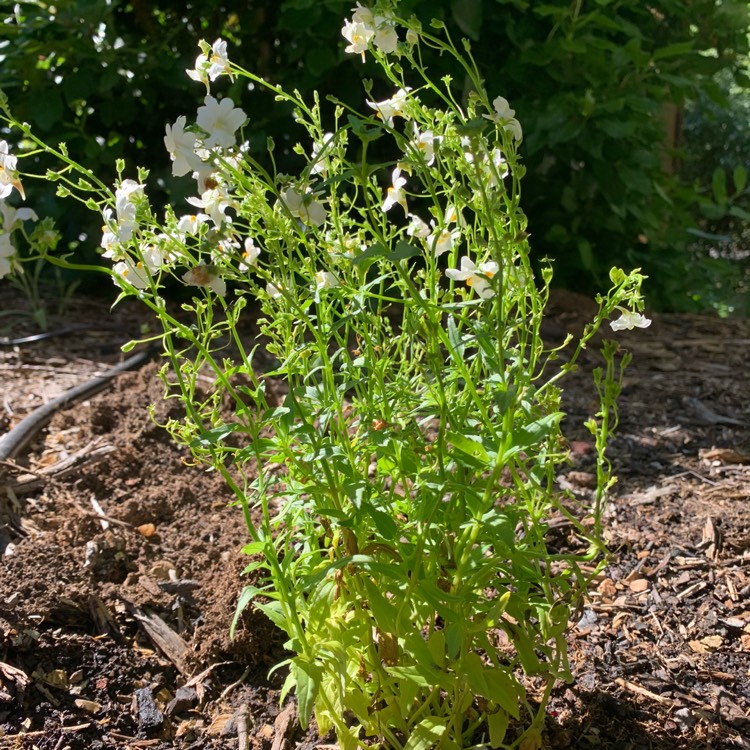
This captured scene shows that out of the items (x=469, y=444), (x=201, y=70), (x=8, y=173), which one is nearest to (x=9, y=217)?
(x=8, y=173)

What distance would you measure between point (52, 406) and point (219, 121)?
5.93 feet

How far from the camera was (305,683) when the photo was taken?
1269 mm

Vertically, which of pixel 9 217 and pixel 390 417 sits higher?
pixel 9 217

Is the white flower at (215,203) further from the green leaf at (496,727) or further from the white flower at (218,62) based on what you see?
the green leaf at (496,727)

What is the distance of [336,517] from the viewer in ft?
4.32

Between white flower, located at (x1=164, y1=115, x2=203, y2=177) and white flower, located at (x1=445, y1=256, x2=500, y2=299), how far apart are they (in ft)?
1.29

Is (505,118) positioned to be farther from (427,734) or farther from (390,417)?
(427,734)

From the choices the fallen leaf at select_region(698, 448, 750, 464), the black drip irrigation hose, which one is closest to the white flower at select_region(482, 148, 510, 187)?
the fallen leaf at select_region(698, 448, 750, 464)

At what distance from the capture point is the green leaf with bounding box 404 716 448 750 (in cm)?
134

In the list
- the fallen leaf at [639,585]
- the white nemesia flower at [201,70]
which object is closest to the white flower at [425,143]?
the white nemesia flower at [201,70]

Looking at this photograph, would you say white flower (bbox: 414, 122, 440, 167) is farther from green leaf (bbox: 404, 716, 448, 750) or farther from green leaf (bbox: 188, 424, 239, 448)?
green leaf (bbox: 404, 716, 448, 750)

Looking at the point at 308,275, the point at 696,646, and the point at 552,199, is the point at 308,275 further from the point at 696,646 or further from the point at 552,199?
the point at 552,199

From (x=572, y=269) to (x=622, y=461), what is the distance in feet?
5.13

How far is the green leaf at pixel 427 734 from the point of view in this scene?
1343 millimetres
